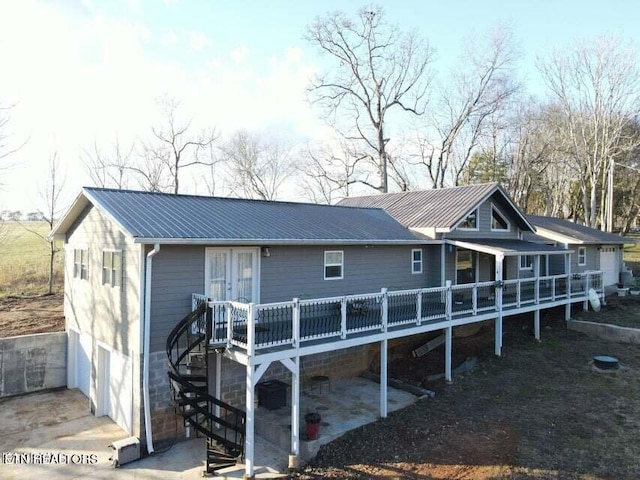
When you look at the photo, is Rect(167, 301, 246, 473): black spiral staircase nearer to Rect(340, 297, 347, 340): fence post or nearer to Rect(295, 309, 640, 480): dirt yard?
Rect(295, 309, 640, 480): dirt yard

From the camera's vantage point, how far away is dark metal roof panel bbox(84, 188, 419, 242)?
10.5 metres

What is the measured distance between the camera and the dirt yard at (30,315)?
16062mm

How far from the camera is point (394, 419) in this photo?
11258 mm

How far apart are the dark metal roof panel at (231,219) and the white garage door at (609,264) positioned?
1593 cm

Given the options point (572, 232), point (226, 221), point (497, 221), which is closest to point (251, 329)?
point (226, 221)

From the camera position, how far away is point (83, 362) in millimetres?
14023

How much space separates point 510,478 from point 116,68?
18.1 meters

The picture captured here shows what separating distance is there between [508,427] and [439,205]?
9.90 metres

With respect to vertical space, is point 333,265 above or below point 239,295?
above

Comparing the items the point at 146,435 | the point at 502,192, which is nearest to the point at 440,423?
the point at 146,435

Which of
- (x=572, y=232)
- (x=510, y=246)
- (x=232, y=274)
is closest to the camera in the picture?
(x=232, y=274)

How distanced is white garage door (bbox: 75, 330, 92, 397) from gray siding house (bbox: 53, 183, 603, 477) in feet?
0.27

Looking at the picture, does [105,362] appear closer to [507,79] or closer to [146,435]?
[146,435]

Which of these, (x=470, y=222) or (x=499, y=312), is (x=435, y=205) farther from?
(x=499, y=312)
